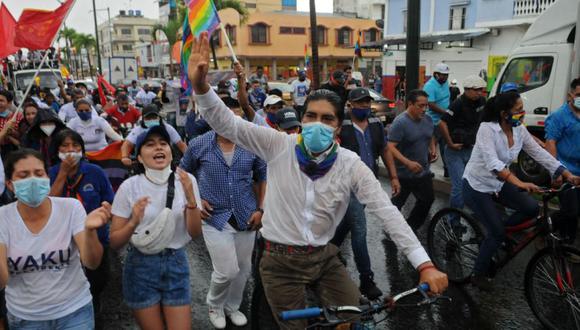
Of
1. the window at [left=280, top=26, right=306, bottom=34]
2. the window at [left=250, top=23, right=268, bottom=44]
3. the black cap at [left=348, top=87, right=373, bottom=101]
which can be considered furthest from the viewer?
the window at [left=280, top=26, right=306, bottom=34]

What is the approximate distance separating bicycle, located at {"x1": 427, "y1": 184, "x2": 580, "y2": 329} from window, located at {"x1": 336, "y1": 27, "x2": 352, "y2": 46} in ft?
160

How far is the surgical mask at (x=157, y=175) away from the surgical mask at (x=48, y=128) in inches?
87.3

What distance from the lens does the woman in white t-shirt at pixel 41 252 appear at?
8.73 ft

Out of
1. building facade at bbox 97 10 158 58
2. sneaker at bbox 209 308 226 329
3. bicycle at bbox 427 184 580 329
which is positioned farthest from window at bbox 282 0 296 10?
sneaker at bbox 209 308 226 329

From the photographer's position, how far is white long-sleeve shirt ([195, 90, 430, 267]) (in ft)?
8.54

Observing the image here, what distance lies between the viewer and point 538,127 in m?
8.88

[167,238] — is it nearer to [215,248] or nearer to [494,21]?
[215,248]

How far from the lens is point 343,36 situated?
5188 centimetres

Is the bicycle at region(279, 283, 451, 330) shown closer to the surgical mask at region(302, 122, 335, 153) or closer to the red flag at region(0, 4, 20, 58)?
the surgical mask at region(302, 122, 335, 153)

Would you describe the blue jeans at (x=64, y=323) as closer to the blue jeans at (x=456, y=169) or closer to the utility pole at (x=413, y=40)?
the blue jeans at (x=456, y=169)

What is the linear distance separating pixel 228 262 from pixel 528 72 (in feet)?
24.5

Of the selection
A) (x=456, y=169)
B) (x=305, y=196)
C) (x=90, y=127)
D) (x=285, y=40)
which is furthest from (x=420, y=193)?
(x=285, y=40)

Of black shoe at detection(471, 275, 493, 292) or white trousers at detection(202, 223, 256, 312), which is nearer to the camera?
white trousers at detection(202, 223, 256, 312)

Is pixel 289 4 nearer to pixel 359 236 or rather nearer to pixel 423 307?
pixel 359 236
